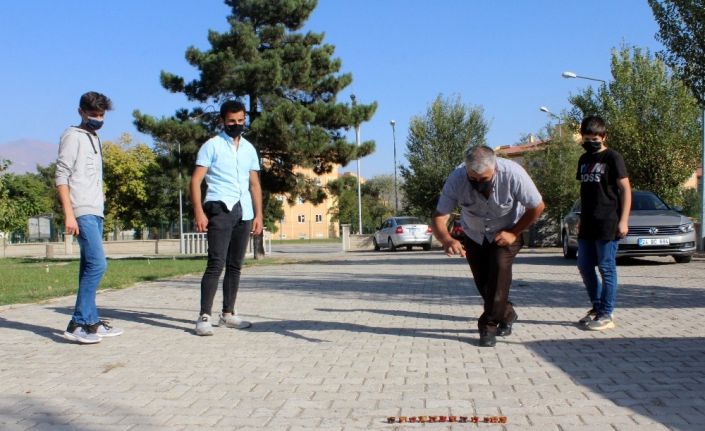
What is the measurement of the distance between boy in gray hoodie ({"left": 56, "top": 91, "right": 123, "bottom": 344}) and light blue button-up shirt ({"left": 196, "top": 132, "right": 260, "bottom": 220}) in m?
0.91

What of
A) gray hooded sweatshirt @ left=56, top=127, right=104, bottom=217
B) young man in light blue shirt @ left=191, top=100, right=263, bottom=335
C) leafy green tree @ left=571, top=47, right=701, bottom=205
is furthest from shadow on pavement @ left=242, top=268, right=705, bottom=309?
leafy green tree @ left=571, top=47, right=701, bottom=205

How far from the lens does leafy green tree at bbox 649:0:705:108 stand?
1775cm

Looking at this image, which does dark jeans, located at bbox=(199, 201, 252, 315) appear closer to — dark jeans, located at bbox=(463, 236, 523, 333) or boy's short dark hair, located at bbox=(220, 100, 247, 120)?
boy's short dark hair, located at bbox=(220, 100, 247, 120)

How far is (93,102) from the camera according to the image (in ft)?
19.5

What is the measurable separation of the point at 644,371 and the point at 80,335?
4292mm

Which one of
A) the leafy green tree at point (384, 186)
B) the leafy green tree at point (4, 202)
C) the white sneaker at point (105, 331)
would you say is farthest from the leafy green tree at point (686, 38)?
the leafy green tree at point (384, 186)

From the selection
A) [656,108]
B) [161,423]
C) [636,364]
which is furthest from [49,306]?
[656,108]

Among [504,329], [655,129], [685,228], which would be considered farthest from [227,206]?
[655,129]

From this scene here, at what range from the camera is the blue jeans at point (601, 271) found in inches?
245

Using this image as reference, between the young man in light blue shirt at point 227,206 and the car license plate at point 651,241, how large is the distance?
10261 millimetres

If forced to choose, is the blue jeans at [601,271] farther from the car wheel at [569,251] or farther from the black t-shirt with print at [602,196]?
the car wheel at [569,251]

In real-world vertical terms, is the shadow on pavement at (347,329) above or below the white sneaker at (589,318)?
below

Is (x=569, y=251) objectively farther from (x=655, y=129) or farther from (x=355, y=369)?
(x=355, y=369)

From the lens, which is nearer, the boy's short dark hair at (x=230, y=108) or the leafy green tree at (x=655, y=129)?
the boy's short dark hair at (x=230, y=108)
